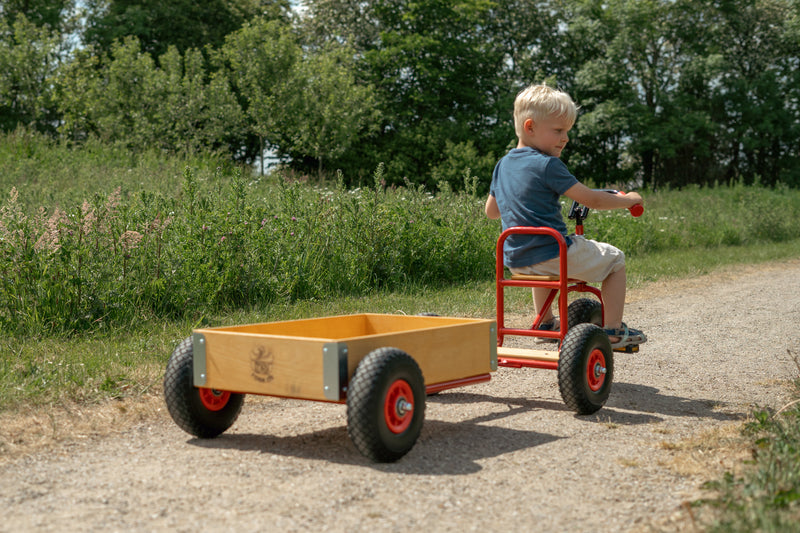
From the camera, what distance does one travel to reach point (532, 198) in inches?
187

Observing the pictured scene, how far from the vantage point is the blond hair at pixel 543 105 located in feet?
15.6

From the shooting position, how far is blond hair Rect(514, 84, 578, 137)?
15.6ft

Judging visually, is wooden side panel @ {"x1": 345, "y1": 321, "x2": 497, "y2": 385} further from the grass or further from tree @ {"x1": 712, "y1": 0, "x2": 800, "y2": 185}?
tree @ {"x1": 712, "y1": 0, "x2": 800, "y2": 185}

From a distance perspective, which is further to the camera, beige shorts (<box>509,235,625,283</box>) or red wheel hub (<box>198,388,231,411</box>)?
beige shorts (<box>509,235,625,283</box>)

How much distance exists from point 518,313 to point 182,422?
15.3 ft

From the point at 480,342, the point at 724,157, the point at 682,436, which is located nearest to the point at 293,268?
the point at 480,342

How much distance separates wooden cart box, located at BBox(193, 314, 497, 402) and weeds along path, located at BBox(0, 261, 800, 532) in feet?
1.03

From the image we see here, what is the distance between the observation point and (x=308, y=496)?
3.06 metres

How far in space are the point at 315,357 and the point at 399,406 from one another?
0.41 metres

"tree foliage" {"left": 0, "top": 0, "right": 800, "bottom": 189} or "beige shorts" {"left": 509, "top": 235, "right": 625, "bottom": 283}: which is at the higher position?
"tree foliage" {"left": 0, "top": 0, "right": 800, "bottom": 189}

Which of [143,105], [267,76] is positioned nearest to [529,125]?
[143,105]

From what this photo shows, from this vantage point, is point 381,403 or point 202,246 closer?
point 381,403

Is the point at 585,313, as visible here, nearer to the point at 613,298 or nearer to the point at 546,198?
the point at 613,298

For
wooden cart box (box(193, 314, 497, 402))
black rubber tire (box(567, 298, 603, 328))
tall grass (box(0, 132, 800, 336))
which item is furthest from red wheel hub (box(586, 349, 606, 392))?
tall grass (box(0, 132, 800, 336))
